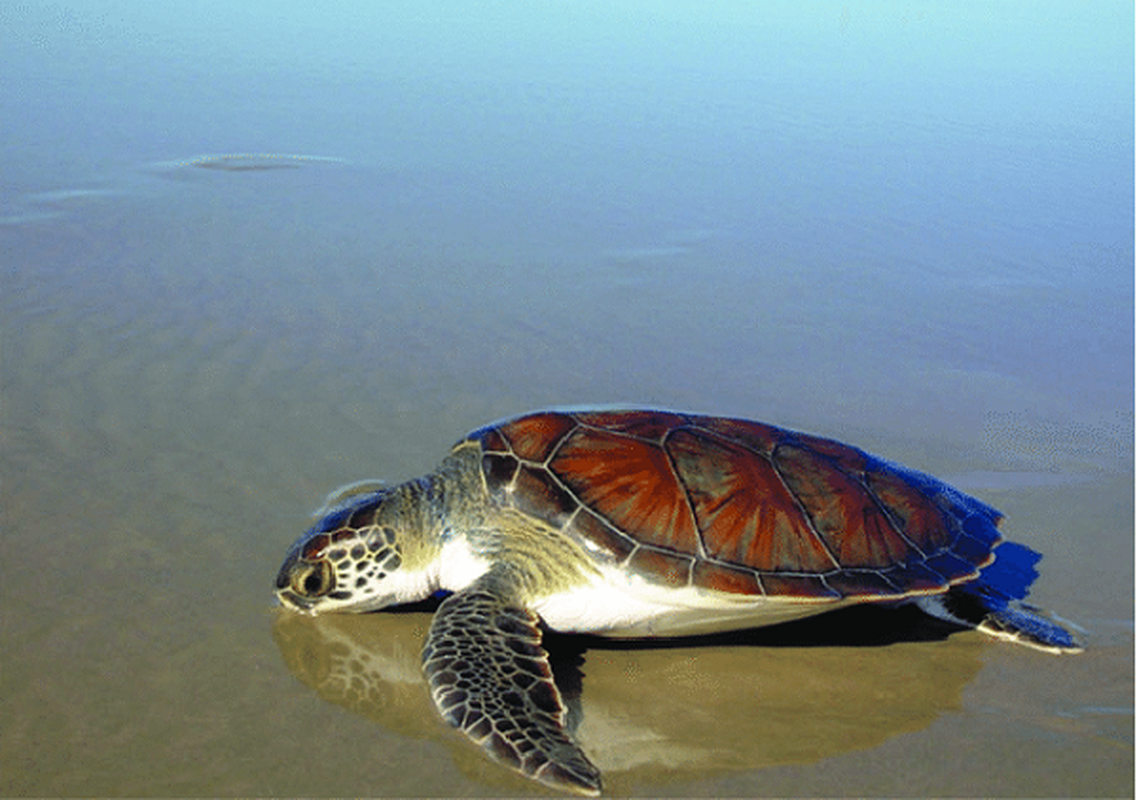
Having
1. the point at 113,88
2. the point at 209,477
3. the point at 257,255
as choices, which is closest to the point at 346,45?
the point at 113,88

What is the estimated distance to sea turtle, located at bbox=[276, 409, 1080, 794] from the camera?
3.40 metres

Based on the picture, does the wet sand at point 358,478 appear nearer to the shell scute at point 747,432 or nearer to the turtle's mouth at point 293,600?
the turtle's mouth at point 293,600

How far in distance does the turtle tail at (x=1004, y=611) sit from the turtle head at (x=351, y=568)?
196cm

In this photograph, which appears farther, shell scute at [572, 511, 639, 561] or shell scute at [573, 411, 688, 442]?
shell scute at [573, 411, 688, 442]

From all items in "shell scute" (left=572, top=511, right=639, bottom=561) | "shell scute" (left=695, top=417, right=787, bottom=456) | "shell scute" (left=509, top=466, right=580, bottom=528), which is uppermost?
"shell scute" (left=695, top=417, right=787, bottom=456)

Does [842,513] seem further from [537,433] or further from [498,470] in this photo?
[498,470]

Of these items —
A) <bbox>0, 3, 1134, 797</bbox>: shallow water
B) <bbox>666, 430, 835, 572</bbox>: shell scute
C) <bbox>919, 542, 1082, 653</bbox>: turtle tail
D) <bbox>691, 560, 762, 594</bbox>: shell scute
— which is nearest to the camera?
<bbox>0, 3, 1134, 797</bbox>: shallow water

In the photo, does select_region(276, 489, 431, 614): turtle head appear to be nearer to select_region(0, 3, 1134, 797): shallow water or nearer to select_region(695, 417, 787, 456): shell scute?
select_region(0, 3, 1134, 797): shallow water

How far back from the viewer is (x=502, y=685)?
10.0 feet

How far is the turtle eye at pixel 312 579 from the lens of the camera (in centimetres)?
348

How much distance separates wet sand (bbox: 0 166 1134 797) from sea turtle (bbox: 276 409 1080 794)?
0.57ft

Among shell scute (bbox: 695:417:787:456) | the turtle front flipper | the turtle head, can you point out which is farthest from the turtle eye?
shell scute (bbox: 695:417:787:456)

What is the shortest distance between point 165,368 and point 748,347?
335cm

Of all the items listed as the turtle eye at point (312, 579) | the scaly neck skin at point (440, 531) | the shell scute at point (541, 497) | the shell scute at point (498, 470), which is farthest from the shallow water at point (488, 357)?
the shell scute at point (498, 470)
